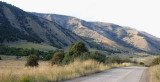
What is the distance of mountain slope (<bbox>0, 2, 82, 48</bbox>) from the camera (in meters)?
113

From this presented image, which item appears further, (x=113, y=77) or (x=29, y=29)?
(x=29, y=29)

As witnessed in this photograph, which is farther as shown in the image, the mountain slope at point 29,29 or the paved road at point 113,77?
the mountain slope at point 29,29

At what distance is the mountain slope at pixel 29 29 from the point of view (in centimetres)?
11312

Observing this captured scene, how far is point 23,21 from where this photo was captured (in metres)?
135

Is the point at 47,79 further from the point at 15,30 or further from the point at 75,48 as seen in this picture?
the point at 15,30

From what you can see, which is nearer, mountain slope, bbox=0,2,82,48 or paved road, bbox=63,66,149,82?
paved road, bbox=63,66,149,82

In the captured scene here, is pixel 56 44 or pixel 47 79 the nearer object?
pixel 47 79

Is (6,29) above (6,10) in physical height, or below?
below

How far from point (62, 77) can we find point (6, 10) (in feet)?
441

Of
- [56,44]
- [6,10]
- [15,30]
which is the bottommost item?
[56,44]

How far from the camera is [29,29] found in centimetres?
13025

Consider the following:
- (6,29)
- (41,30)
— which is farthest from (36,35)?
(6,29)

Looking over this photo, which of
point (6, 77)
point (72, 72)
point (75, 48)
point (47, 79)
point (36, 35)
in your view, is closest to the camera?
point (6, 77)

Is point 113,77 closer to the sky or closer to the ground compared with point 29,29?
closer to the sky
